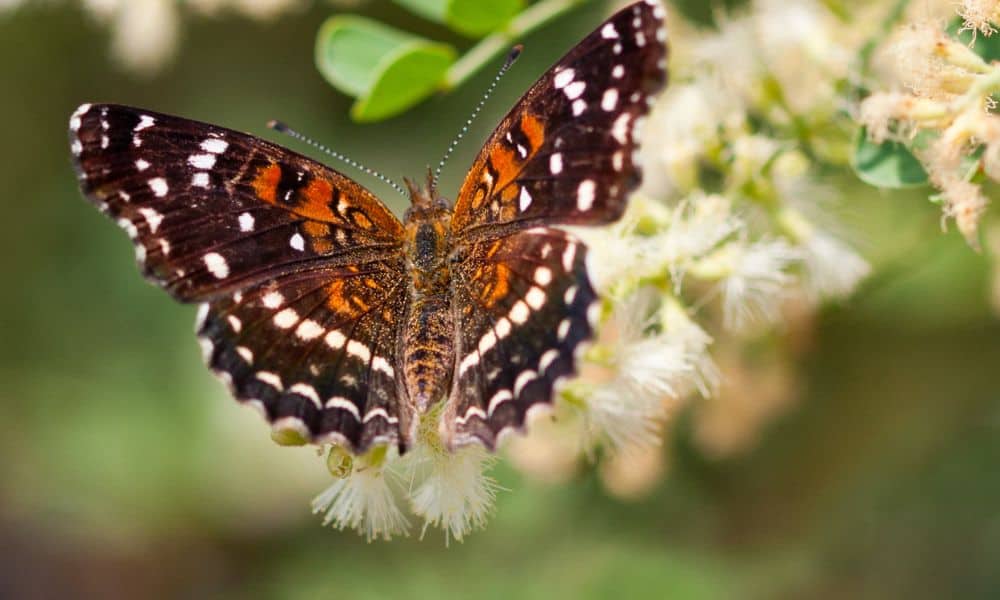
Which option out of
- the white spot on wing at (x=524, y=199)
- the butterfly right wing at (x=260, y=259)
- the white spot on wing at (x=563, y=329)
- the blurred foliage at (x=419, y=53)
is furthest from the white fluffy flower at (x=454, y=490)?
the blurred foliage at (x=419, y=53)

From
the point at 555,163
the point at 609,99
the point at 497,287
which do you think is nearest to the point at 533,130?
the point at 555,163

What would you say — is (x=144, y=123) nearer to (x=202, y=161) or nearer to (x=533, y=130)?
(x=202, y=161)

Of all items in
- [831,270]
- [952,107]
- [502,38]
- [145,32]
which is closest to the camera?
[952,107]

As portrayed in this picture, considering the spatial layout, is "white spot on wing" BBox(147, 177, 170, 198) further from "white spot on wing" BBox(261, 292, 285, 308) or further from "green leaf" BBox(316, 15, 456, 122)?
"green leaf" BBox(316, 15, 456, 122)

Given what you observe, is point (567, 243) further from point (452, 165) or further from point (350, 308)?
point (452, 165)

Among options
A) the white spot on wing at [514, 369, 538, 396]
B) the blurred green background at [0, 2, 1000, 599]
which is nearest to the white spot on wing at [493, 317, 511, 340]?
the white spot on wing at [514, 369, 538, 396]

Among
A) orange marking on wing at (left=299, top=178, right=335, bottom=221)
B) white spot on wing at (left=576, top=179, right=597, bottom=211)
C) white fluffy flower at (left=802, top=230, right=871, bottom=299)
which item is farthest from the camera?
white fluffy flower at (left=802, top=230, right=871, bottom=299)
